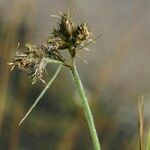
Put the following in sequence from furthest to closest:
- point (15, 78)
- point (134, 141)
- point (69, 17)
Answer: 1. point (15, 78)
2. point (134, 141)
3. point (69, 17)

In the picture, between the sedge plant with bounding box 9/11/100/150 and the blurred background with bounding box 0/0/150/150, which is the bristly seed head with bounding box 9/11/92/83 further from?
the blurred background with bounding box 0/0/150/150

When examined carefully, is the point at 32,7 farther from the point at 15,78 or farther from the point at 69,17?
the point at 69,17

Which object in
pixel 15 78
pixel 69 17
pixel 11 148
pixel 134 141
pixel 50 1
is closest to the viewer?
pixel 69 17

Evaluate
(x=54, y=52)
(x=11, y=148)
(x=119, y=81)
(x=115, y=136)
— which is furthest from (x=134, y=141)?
(x=54, y=52)

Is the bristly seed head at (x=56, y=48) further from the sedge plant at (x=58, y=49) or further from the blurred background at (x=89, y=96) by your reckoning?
the blurred background at (x=89, y=96)

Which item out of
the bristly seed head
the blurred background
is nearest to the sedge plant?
the bristly seed head

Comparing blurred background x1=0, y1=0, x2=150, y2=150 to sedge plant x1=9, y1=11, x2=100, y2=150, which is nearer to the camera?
sedge plant x1=9, y1=11, x2=100, y2=150

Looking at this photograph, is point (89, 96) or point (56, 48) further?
point (89, 96)

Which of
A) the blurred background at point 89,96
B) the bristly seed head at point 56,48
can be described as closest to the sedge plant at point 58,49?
the bristly seed head at point 56,48

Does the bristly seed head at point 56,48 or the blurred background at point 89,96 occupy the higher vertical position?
the blurred background at point 89,96

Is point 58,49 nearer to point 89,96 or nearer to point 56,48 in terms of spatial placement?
point 56,48

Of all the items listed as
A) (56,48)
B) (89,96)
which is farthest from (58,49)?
(89,96)
